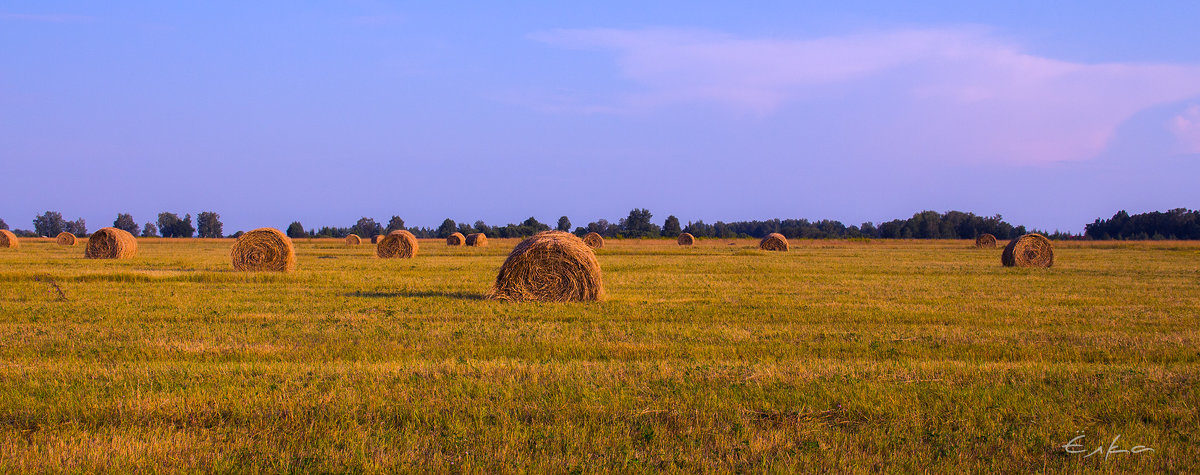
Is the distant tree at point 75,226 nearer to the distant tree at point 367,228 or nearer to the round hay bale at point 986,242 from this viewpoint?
the distant tree at point 367,228

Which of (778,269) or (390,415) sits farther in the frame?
(778,269)

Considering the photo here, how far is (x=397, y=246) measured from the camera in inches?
1533

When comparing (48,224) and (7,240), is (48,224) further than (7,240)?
Yes

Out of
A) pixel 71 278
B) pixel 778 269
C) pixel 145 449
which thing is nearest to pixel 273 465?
pixel 145 449

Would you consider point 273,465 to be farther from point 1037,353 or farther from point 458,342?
point 1037,353

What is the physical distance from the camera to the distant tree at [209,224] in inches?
5053

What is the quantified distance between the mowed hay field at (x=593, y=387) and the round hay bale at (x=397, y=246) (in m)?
24.1

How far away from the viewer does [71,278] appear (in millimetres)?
20031

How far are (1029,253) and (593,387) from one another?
31380mm

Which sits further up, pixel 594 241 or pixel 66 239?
pixel 66 239

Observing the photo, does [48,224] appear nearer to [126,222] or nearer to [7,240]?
[126,222]

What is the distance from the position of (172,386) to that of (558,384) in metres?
3.56
